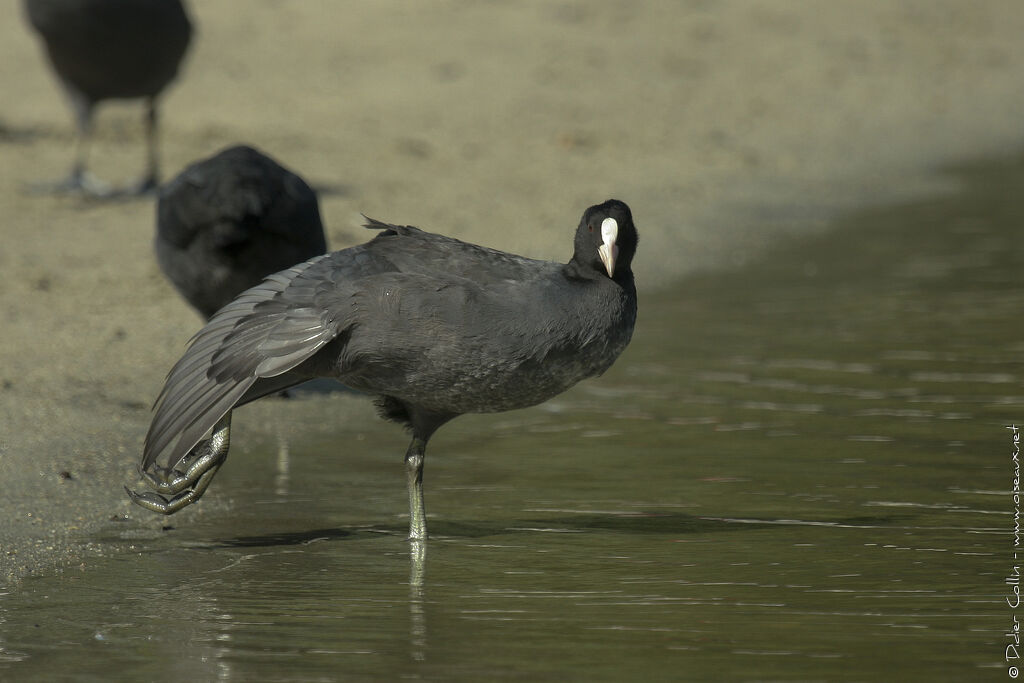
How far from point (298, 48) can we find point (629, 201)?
5464 mm

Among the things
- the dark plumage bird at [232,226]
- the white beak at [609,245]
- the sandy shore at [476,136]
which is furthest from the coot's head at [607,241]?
the dark plumage bird at [232,226]

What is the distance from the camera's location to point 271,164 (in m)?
7.46

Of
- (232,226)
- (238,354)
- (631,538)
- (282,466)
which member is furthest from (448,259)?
(232,226)

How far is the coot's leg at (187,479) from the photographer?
551cm

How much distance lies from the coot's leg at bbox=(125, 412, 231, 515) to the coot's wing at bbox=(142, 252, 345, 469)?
22 centimetres

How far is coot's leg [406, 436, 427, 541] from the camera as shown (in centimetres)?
550

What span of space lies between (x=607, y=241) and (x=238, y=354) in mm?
1233

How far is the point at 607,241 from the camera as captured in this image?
5180 millimetres

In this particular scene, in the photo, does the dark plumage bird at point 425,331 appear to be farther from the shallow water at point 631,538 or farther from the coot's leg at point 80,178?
the coot's leg at point 80,178

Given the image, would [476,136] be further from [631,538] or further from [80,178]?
[631,538]

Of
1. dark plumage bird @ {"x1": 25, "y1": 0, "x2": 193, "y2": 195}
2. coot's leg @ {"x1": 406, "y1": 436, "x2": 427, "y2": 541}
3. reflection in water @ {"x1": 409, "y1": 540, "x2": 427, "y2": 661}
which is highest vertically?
dark plumage bird @ {"x1": 25, "y1": 0, "x2": 193, "y2": 195}

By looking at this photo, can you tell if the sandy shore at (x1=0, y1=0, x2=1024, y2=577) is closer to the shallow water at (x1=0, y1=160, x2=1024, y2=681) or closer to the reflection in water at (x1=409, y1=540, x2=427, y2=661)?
the shallow water at (x1=0, y1=160, x2=1024, y2=681)

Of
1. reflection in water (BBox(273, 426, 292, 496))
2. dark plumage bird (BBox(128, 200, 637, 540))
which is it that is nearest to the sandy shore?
reflection in water (BBox(273, 426, 292, 496))

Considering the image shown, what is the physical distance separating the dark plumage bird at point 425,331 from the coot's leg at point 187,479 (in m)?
0.10
